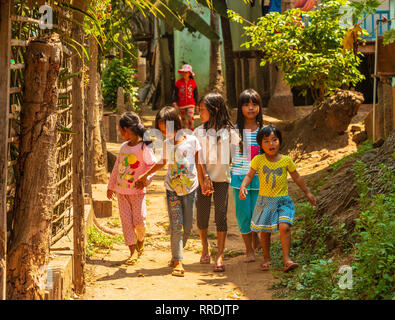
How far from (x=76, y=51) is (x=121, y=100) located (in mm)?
12505

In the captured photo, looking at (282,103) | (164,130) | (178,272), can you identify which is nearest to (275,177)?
(164,130)

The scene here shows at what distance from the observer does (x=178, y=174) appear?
18.9 ft

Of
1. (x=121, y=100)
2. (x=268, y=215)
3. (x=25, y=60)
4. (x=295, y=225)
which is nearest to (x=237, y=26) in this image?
(x=121, y=100)

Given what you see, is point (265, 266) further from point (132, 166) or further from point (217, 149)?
point (132, 166)

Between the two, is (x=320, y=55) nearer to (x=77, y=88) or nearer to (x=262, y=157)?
(x=262, y=157)

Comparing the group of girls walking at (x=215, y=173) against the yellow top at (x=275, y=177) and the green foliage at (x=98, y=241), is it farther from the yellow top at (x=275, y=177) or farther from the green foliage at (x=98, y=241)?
the green foliage at (x=98, y=241)

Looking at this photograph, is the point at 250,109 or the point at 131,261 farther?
the point at 131,261

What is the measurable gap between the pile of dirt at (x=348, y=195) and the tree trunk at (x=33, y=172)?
8.73ft

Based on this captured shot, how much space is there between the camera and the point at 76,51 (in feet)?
16.5

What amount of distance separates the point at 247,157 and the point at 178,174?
Answer: 0.70 metres

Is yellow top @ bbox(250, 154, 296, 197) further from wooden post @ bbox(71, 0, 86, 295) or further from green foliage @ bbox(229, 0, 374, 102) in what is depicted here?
green foliage @ bbox(229, 0, 374, 102)

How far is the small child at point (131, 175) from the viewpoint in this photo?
6.17m

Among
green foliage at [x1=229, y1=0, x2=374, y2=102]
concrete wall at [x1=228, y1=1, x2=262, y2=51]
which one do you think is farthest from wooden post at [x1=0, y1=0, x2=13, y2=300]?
concrete wall at [x1=228, y1=1, x2=262, y2=51]

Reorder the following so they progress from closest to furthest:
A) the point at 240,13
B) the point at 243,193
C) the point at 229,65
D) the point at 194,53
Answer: the point at 243,193, the point at 229,65, the point at 240,13, the point at 194,53
